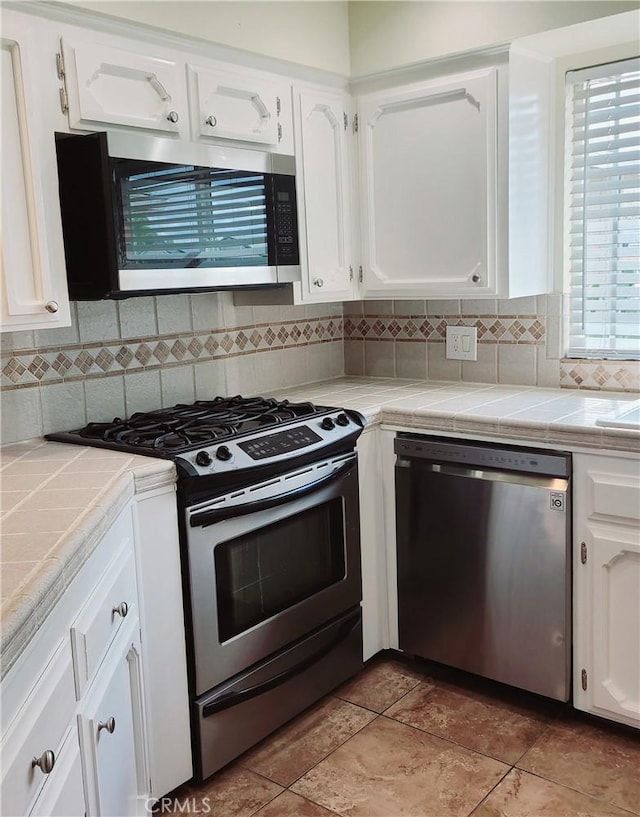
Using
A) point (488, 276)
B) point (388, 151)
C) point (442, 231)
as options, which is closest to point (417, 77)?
point (388, 151)

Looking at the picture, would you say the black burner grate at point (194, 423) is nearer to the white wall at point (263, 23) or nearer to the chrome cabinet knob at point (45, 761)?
the chrome cabinet knob at point (45, 761)

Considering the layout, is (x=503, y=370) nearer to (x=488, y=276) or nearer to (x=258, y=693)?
(x=488, y=276)

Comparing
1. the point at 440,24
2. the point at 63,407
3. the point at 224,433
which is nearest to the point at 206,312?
the point at 63,407

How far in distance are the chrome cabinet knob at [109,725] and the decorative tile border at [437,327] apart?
2.03 m

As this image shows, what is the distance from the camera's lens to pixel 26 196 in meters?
1.99

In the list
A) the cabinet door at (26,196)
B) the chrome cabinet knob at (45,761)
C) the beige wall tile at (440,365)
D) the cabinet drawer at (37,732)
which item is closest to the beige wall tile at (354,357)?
the beige wall tile at (440,365)

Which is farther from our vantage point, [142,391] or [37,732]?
[142,391]

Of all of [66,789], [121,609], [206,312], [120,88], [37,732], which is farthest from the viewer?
[206,312]

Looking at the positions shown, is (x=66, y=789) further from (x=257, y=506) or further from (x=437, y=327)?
(x=437, y=327)

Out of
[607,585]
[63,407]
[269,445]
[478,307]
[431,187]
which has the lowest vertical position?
[607,585]

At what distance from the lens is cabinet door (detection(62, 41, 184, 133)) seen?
207cm

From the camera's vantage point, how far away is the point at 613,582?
2279mm

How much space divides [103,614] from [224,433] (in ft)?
2.43

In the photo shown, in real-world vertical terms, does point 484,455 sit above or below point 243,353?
below
